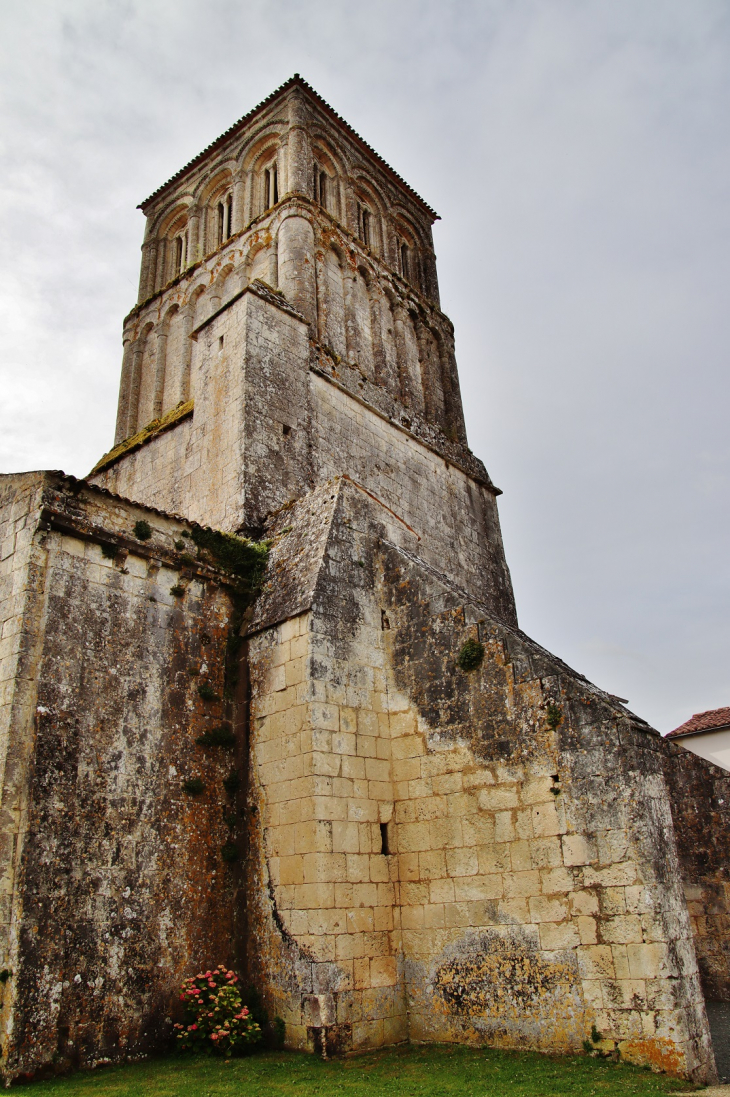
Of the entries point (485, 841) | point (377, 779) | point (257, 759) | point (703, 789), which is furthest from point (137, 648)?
point (703, 789)

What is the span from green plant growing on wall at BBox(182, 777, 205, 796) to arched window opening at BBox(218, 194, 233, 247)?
1331cm

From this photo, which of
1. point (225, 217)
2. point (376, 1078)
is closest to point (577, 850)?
point (376, 1078)

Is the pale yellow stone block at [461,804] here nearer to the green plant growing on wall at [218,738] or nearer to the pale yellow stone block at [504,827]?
the pale yellow stone block at [504,827]

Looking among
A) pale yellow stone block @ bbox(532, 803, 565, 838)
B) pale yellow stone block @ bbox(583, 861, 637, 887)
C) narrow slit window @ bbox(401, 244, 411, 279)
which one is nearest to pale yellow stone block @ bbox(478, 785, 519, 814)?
pale yellow stone block @ bbox(532, 803, 565, 838)

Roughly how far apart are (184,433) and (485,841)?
8.65 m

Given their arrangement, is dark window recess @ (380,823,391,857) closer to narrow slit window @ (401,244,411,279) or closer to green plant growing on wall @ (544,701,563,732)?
green plant growing on wall @ (544,701,563,732)

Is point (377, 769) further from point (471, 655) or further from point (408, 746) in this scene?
point (471, 655)

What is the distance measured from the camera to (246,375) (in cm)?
1202

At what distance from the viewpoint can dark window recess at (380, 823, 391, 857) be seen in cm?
816

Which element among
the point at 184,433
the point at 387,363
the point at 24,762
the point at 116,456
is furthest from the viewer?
the point at 387,363

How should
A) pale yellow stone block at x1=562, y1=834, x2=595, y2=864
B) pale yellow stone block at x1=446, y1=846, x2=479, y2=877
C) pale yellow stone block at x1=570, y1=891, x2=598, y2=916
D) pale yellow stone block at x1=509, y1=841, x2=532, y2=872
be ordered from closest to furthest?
pale yellow stone block at x1=570, y1=891, x2=598, y2=916 → pale yellow stone block at x1=562, y1=834, x2=595, y2=864 → pale yellow stone block at x1=509, y1=841, x2=532, y2=872 → pale yellow stone block at x1=446, y1=846, x2=479, y2=877

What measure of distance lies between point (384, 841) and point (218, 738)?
2125 mm

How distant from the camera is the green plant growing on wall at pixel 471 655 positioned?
814 cm

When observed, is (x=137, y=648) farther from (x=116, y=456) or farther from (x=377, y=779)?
(x=116, y=456)
